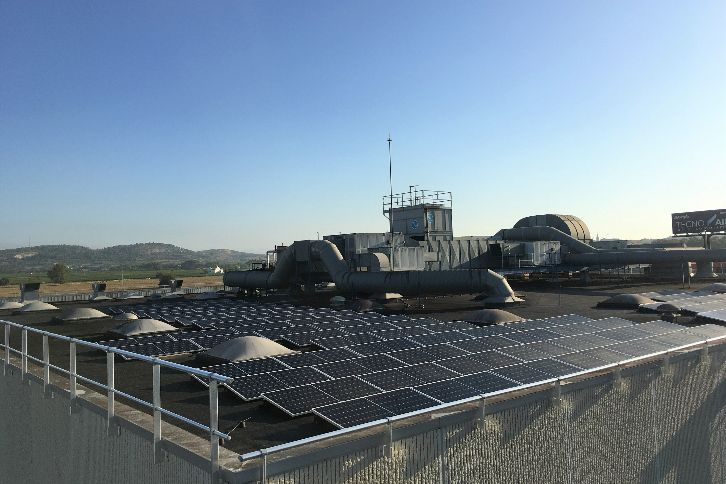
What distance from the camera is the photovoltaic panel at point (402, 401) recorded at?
10.0 metres

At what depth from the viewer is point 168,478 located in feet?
28.8

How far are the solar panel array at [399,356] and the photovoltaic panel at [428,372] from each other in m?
0.02

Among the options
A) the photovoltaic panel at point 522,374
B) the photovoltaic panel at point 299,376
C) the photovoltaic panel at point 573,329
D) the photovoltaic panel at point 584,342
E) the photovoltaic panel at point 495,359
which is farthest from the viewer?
the photovoltaic panel at point 573,329

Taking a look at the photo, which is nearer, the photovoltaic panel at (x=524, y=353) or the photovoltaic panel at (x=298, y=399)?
the photovoltaic panel at (x=298, y=399)

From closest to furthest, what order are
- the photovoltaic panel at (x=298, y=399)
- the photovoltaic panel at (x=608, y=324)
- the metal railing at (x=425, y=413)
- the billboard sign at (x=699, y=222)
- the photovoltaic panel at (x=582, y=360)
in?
the metal railing at (x=425, y=413) < the photovoltaic panel at (x=298, y=399) < the photovoltaic panel at (x=582, y=360) < the photovoltaic panel at (x=608, y=324) < the billboard sign at (x=699, y=222)

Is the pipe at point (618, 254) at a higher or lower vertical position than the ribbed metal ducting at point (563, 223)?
lower

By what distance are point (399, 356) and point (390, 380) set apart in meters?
2.40

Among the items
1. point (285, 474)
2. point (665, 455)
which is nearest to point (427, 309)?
point (665, 455)

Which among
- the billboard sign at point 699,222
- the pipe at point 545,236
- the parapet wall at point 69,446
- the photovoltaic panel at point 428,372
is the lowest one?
the parapet wall at point 69,446

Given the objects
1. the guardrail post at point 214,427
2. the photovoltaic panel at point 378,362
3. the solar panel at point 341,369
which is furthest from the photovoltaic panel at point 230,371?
the guardrail post at point 214,427

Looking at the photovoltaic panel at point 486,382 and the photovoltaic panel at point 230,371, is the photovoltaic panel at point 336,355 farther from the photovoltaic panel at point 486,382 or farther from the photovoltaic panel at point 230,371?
the photovoltaic panel at point 486,382

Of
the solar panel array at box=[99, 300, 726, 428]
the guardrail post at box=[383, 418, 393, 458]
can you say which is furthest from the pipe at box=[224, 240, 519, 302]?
the guardrail post at box=[383, 418, 393, 458]

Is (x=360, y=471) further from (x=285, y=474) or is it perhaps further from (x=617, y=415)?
(x=617, y=415)

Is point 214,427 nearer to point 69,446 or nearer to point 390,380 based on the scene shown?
point 390,380
